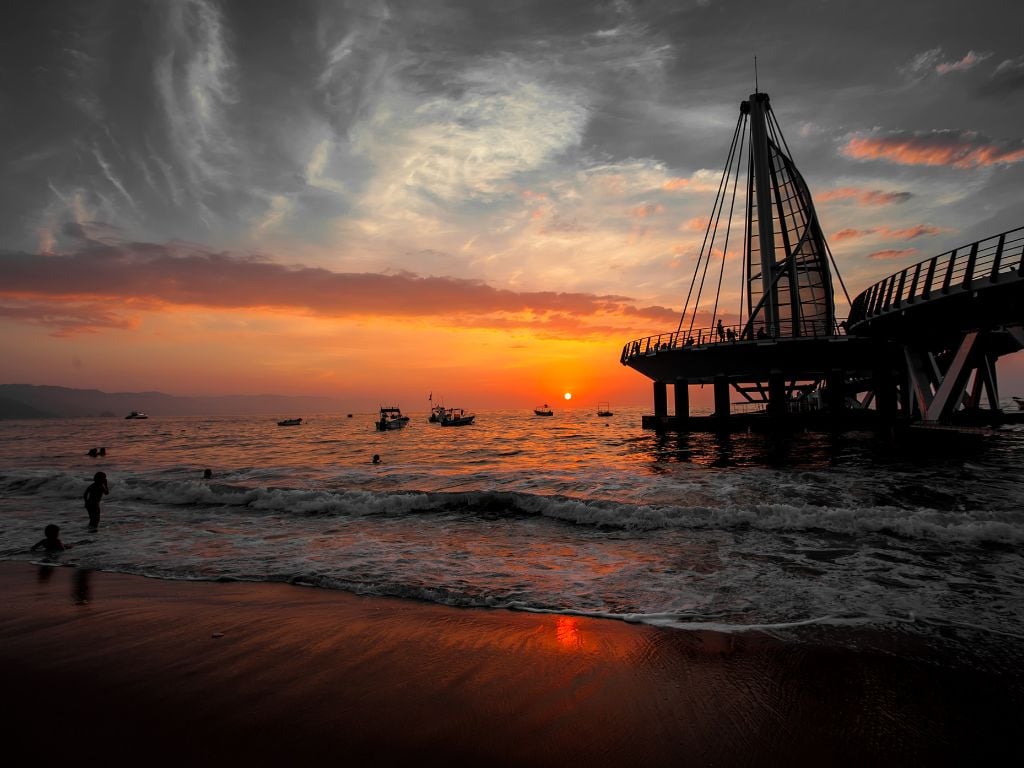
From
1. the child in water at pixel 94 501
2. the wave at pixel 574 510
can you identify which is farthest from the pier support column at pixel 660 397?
the child in water at pixel 94 501

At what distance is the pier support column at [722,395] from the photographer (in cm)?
4550

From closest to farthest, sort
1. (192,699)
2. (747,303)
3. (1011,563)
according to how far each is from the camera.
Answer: (192,699), (1011,563), (747,303)

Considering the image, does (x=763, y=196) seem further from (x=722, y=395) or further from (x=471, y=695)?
(x=471, y=695)

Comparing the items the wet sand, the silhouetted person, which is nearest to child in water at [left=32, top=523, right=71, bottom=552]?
the silhouetted person

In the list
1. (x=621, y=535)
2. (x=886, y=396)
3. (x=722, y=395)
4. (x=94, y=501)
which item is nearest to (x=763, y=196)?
(x=722, y=395)

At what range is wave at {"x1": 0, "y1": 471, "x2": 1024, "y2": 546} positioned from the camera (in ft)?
39.5

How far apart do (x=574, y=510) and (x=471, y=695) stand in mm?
11192

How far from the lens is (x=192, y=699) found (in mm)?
4496

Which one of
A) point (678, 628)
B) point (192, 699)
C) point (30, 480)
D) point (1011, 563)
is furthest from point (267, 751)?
point (30, 480)

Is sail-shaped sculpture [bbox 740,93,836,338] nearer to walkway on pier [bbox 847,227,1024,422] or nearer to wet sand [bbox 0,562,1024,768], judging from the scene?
walkway on pier [bbox 847,227,1024,422]

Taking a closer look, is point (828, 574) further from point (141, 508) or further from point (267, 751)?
point (141, 508)

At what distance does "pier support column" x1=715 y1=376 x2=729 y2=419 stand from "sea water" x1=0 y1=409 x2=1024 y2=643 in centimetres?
1876

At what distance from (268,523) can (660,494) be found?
1212 cm

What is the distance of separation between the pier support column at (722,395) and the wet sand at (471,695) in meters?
42.1
